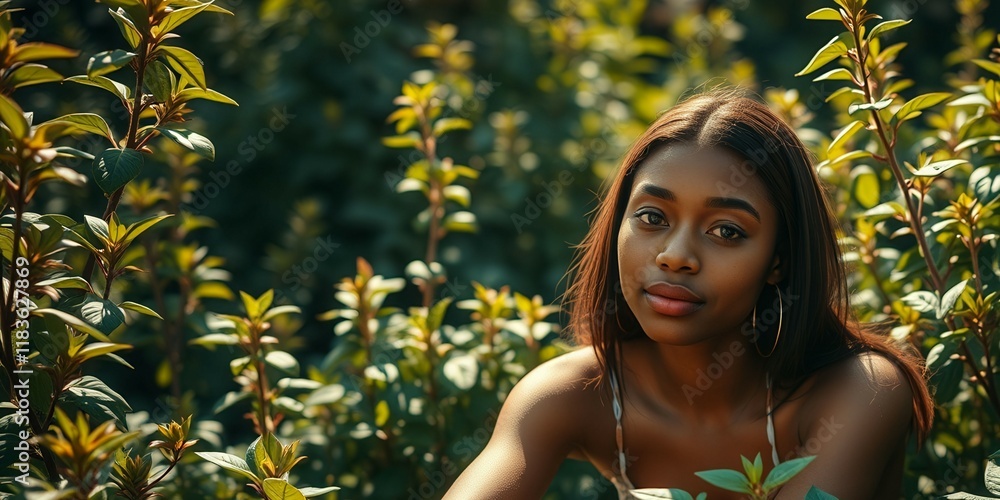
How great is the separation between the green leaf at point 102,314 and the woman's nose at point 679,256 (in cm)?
91

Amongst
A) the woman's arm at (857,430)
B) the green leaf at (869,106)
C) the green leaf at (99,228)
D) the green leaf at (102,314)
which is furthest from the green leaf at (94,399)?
the green leaf at (869,106)

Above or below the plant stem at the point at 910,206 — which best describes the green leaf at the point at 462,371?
below

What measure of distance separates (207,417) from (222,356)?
0.23 metres

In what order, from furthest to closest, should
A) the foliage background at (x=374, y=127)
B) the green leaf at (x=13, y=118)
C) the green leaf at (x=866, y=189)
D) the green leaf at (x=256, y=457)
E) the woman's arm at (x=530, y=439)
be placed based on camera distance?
1. the foliage background at (x=374, y=127)
2. the green leaf at (x=866, y=189)
3. the woman's arm at (x=530, y=439)
4. the green leaf at (x=256, y=457)
5. the green leaf at (x=13, y=118)

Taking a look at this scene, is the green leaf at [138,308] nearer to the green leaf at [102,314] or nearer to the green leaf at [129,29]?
the green leaf at [102,314]

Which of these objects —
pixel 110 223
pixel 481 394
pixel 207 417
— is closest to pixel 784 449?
pixel 481 394

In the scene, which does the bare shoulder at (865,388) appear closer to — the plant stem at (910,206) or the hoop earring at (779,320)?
the hoop earring at (779,320)

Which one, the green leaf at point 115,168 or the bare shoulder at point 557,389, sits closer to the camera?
the green leaf at point 115,168

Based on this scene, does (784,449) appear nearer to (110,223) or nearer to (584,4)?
(110,223)
